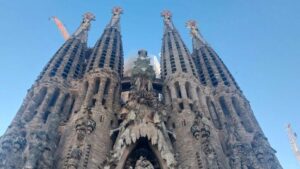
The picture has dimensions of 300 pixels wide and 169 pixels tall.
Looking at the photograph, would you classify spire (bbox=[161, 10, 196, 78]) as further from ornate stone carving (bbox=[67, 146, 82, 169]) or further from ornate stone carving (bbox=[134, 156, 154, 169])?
ornate stone carving (bbox=[67, 146, 82, 169])

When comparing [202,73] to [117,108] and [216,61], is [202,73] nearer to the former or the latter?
[216,61]

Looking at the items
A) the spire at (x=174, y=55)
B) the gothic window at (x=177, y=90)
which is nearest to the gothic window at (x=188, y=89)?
the gothic window at (x=177, y=90)

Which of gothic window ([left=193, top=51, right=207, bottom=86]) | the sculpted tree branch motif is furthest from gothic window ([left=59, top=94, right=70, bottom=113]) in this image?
the sculpted tree branch motif

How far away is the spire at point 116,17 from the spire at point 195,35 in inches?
434

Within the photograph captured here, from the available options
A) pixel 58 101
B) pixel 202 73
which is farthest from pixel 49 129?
pixel 202 73

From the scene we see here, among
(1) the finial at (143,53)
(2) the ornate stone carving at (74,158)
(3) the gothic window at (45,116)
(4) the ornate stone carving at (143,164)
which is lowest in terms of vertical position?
(4) the ornate stone carving at (143,164)

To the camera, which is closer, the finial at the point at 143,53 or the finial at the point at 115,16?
the finial at the point at 143,53

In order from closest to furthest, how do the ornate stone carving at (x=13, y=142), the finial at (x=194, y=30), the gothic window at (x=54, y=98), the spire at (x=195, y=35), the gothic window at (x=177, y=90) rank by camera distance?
the ornate stone carving at (x=13, y=142) → the gothic window at (x=54, y=98) → the gothic window at (x=177, y=90) → the spire at (x=195, y=35) → the finial at (x=194, y=30)

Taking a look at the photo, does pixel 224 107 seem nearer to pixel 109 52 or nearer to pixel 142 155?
pixel 142 155

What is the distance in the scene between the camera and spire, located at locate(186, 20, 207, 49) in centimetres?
4938

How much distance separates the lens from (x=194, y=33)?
177 ft

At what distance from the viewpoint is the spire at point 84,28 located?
155 ft

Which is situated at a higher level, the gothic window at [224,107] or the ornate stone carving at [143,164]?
the gothic window at [224,107]

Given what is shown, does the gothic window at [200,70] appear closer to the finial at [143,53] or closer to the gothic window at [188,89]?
the gothic window at [188,89]
